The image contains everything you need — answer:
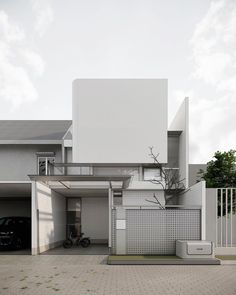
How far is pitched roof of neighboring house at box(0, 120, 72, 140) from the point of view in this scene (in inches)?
1006

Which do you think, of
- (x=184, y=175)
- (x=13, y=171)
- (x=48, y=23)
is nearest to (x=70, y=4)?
(x=48, y=23)

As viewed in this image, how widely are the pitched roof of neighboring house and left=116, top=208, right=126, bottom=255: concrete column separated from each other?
9.43 meters

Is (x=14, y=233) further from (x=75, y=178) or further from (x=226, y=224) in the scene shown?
(x=226, y=224)

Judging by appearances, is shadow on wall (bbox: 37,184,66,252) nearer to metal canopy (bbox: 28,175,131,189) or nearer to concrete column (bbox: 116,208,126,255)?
metal canopy (bbox: 28,175,131,189)

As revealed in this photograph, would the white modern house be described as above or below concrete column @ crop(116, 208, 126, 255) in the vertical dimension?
above

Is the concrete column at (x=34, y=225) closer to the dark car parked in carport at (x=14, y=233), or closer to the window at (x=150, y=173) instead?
the dark car parked in carport at (x=14, y=233)

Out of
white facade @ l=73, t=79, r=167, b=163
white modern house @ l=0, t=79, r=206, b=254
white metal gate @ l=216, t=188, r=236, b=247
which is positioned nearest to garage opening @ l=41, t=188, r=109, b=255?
white modern house @ l=0, t=79, r=206, b=254

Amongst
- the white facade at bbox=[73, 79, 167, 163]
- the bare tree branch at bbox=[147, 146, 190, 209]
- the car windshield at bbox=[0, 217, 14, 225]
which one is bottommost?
the car windshield at bbox=[0, 217, 14, 225]

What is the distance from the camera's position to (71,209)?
26125 mm

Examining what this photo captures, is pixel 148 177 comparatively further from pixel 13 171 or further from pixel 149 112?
pixel 13 171

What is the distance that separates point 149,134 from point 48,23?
1038cm

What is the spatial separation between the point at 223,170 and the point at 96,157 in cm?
660

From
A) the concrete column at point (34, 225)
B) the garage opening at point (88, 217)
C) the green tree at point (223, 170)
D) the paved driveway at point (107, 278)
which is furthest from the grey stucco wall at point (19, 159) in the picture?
the paved driveway at point (107, 278)

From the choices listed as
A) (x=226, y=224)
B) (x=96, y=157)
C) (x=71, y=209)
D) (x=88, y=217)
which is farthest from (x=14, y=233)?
(x=226, y=224)
